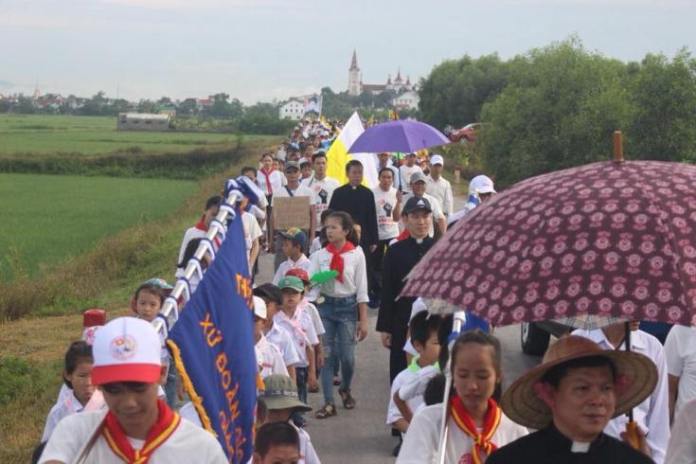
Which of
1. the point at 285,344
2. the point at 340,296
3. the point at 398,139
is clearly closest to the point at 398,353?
the point at 340,296

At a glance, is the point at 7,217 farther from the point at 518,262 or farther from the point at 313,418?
the point at 518,262

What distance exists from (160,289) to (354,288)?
10.9ft

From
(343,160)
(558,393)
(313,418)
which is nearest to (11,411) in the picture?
(313,418)

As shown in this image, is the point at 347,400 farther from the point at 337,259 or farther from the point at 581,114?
the point at 581,114

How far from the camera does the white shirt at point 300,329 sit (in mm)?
9492

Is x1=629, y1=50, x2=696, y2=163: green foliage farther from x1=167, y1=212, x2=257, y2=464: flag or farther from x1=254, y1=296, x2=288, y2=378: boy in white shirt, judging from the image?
x1=167, y1=212, x2=257, y2=464: flag

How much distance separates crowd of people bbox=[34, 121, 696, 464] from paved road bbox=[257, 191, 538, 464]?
0.14 metres

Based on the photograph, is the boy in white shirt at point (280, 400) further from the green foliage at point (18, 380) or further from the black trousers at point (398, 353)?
the green foliage at point (18, 380)

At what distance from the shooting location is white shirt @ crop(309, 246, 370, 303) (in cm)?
1077

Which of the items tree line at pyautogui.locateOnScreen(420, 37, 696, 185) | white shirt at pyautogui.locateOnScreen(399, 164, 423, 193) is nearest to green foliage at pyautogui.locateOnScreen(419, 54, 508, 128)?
tree line at pyautogui.locateOnScreen(420, 37, 696, 185)

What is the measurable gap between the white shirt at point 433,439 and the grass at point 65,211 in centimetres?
1929

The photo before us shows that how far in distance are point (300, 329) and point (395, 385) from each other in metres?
2.69

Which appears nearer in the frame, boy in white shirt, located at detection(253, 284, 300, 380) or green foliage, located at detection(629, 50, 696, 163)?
boy in white shirt, located at detection(253, 284, 300, 380)

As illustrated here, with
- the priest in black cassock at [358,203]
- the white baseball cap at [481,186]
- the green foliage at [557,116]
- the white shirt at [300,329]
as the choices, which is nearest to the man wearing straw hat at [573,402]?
the white shirt at [300,329]
